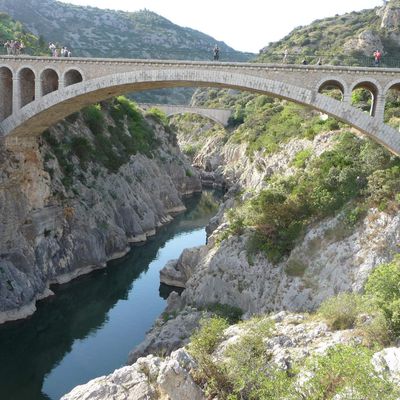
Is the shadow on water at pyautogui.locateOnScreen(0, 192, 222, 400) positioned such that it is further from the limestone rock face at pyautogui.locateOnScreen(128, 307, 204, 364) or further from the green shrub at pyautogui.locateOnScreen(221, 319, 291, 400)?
the green shrub at pyautogui.locateOnScreen(221, 319, 291, 400)

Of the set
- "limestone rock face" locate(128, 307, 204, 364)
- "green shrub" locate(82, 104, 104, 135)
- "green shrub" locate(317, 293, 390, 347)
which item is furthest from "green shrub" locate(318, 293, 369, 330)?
"green shrub" locate(82, 104, 104, 135)

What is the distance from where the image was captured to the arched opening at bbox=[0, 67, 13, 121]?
27633 mm

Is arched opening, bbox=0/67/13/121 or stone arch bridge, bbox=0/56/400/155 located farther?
arched opening, bbox=0/67/13/121

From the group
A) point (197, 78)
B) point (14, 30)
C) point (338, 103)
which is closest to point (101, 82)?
point (197, 78)

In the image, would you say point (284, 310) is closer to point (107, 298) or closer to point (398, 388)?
point (398, 388)

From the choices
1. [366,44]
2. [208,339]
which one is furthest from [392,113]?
[366,44]

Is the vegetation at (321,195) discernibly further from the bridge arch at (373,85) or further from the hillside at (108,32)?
the hillside at (108,32)

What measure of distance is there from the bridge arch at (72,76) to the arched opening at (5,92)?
468cm

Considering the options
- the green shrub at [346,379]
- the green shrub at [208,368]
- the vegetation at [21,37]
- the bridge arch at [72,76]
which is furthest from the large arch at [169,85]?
the vegetation at [21,37]

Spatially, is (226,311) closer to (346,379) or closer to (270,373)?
(270,373)

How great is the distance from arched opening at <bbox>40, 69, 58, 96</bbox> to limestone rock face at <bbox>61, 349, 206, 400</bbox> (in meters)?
19.0

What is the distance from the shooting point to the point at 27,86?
2794cm

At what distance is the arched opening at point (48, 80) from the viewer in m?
26.5

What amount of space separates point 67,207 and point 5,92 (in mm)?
8195
